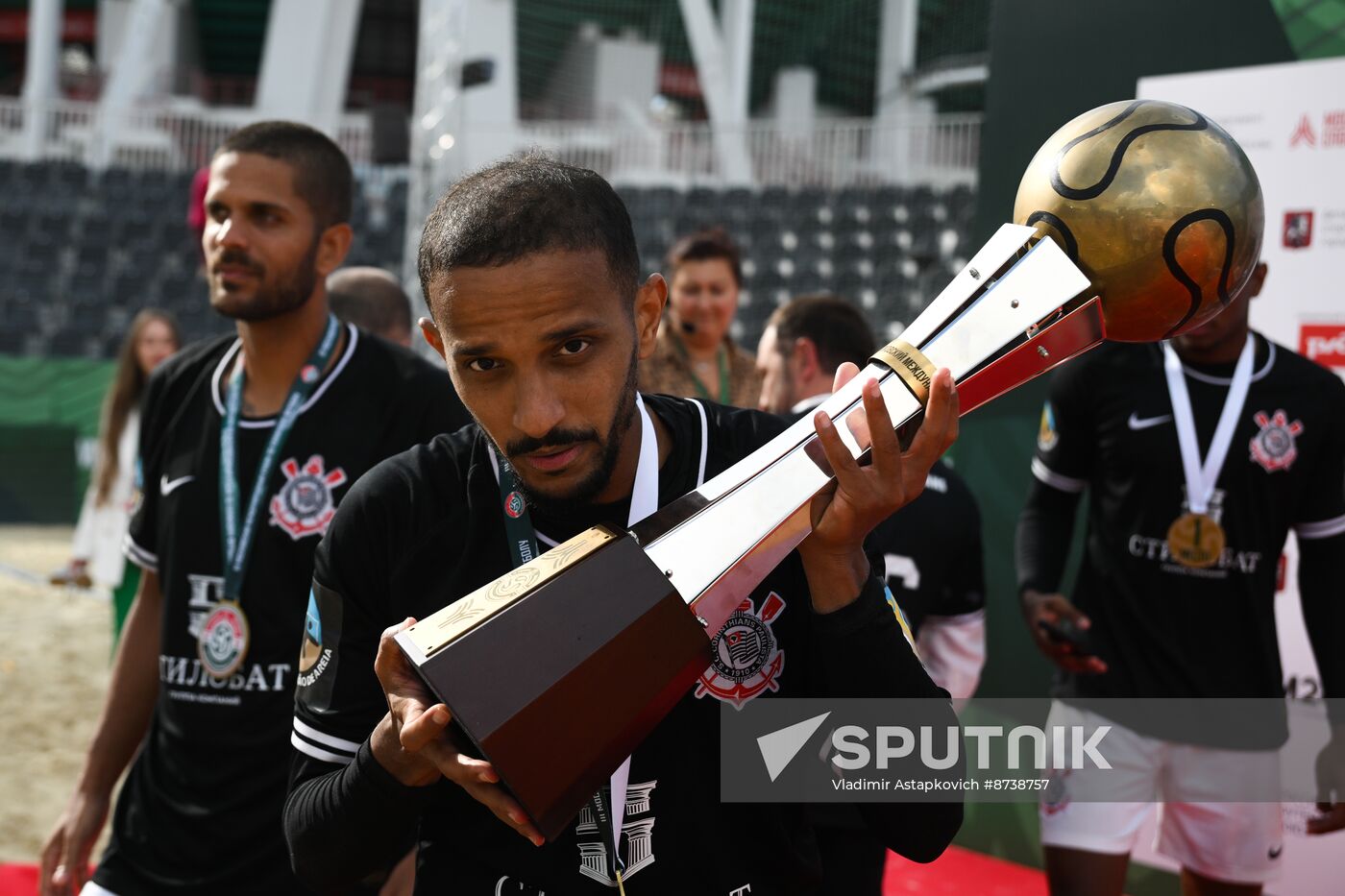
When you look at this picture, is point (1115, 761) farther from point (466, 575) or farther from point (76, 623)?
point (76, 623)

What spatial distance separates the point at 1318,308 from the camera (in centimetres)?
372

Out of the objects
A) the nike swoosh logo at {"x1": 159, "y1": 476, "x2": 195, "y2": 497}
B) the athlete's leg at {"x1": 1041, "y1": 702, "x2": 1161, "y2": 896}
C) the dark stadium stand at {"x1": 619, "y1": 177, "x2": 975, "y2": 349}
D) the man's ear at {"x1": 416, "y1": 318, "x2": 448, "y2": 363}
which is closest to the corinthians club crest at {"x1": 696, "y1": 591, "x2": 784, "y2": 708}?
the man's ear at {"x1": 416, "y1": 318, "x2": 448, "y2": 363}

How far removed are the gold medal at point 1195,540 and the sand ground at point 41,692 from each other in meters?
3.87

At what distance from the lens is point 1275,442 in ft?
9.84

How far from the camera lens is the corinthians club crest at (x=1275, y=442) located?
2.99 metres

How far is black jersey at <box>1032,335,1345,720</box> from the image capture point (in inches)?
118

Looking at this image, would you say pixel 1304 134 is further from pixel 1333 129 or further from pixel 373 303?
pixel 373 303

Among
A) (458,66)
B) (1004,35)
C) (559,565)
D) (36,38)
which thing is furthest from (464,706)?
(36,38)

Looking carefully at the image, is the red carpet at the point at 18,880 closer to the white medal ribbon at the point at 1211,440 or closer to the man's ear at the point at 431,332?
the man's ear at the point at 431,332

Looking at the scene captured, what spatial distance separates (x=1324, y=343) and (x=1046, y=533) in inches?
45.5

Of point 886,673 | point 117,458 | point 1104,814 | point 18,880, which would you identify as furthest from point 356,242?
point 886,673

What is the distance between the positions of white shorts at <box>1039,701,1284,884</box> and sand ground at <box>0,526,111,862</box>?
3.50m

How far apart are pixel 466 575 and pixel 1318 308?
10.7 ft

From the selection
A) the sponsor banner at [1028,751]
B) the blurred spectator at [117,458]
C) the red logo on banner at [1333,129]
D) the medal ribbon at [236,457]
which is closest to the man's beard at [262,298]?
the medal ribbon at [236,457]
